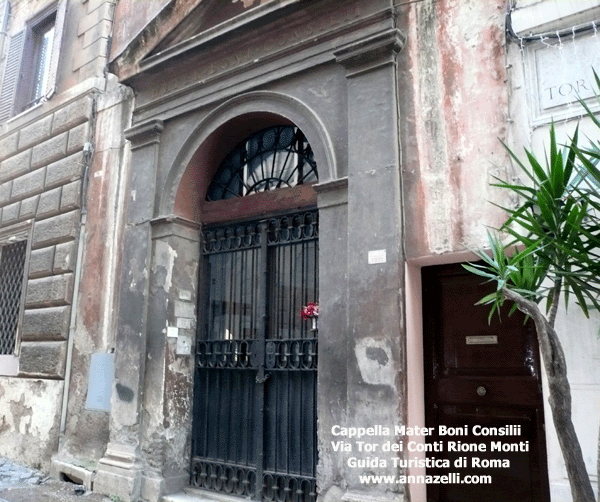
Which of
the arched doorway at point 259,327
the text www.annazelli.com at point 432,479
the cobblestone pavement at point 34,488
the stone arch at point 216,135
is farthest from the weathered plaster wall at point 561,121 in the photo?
the cobblestone pavement at point 34,488

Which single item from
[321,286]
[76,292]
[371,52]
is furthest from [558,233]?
[76,292]

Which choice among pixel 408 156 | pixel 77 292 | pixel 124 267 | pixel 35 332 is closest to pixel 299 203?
pixel 408 156

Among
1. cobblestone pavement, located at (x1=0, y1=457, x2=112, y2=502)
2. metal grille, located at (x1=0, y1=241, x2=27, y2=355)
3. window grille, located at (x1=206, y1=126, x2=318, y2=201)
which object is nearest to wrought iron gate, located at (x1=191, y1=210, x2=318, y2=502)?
window grille, located at (x1=206, y1=126, x2=318, y2=201)

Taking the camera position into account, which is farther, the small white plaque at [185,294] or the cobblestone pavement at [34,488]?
the small white plaque at [185,294]

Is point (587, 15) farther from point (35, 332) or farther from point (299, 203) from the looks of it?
point (35, 332)

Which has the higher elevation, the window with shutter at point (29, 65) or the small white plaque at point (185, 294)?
the window with shutter at point (29, 65)

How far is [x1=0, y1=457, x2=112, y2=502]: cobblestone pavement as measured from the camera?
5809mm

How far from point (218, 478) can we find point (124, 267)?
2448mm

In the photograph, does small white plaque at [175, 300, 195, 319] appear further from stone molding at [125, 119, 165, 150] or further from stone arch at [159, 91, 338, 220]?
stone molding at [125, 119, 165, 150]

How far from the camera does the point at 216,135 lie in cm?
621

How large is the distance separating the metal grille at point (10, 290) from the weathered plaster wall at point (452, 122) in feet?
19.7

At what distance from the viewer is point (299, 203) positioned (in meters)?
5.67

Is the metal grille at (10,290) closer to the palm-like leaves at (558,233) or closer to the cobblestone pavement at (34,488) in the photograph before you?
the cobblestone pavement at (34,488)

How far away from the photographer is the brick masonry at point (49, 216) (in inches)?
286
